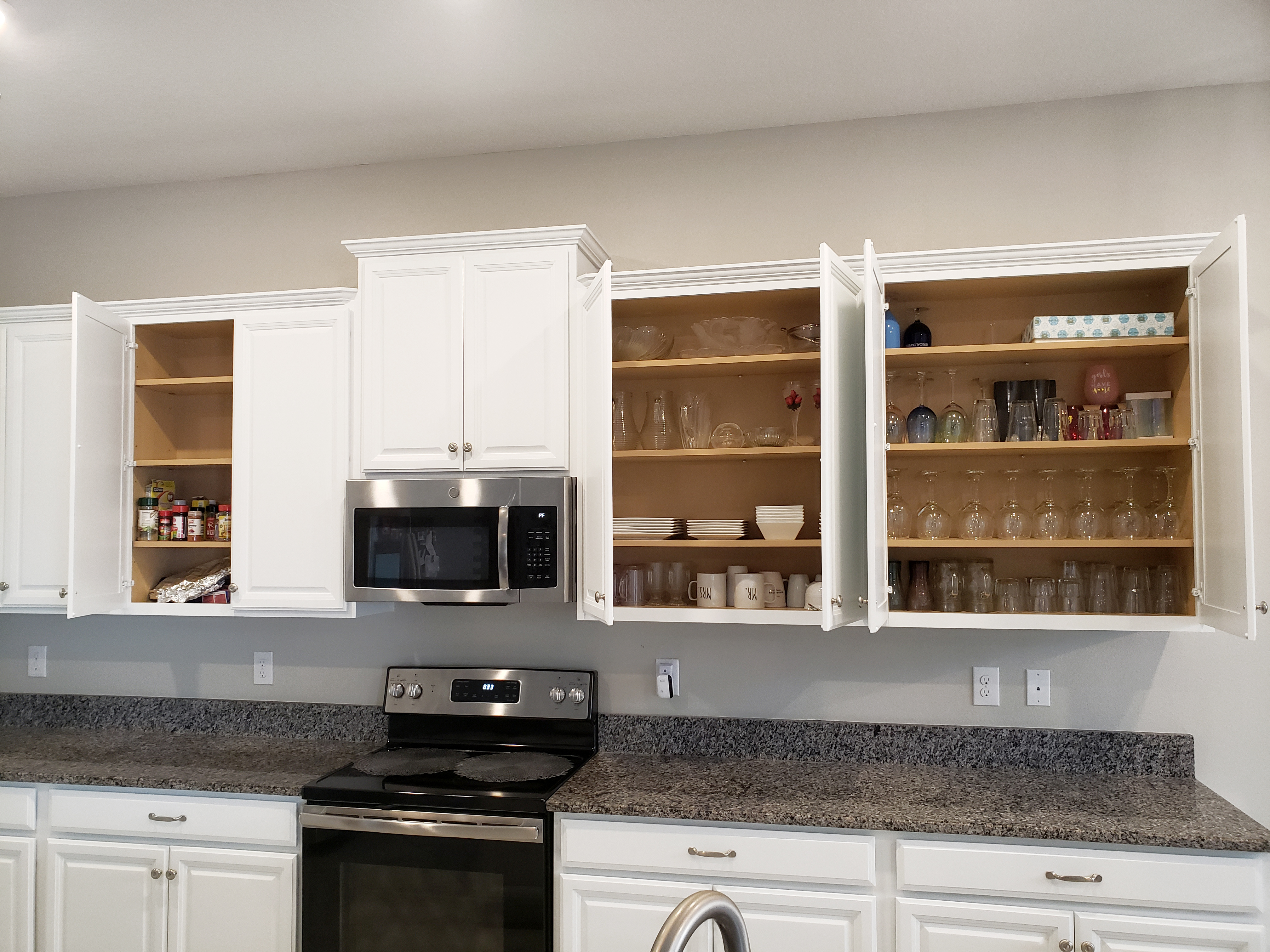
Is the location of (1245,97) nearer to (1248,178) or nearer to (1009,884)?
(1248,178)

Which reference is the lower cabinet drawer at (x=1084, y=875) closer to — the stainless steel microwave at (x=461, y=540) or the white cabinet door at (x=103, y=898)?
the stainless steel microwave at (x=461, y=540)

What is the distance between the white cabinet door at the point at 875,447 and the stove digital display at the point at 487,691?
1.18 m

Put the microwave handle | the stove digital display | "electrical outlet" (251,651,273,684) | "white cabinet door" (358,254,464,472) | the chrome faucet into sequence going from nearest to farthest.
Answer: the chrome faucet, the microwave handle, "white cabinet door" (358,254,464,472), the stove digital display, "electrical outlet" (251,651,273,684)

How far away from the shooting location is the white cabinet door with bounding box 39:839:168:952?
2545mm

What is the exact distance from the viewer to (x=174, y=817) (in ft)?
8.32

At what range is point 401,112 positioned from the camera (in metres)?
2.77

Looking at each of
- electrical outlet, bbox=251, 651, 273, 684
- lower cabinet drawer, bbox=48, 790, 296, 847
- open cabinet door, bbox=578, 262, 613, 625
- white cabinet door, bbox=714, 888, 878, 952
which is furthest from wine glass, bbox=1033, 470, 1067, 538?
electrical outlet, bbox=251, 651, 273, 684

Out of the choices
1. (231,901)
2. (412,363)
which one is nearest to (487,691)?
(231,901)

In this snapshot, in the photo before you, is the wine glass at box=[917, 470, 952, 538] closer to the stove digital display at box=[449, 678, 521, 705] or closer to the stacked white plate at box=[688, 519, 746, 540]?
the stacked white plate at box=[688, 519, 746, 540]

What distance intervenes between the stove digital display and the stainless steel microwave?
376 mm

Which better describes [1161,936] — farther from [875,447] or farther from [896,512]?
[875,447]

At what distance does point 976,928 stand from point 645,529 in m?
1.26

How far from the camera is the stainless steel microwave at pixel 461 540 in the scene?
8.49 feet

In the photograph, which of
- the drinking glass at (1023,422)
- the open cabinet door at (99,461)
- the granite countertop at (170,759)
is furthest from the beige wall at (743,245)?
the drinking glass at (1023,422)
